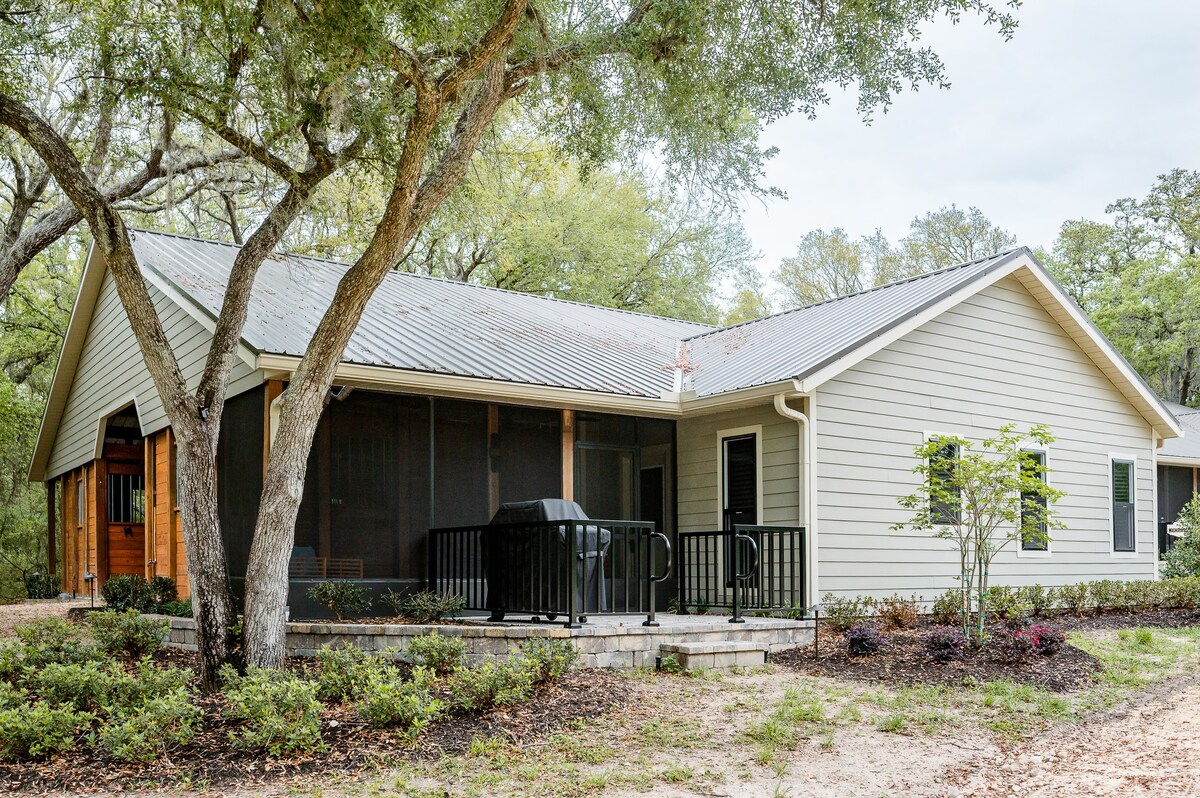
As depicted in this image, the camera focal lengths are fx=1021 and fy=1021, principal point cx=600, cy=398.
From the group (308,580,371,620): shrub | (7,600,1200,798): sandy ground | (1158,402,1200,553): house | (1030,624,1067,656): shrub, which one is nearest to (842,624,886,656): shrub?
(1030,624,1067,656): shrub

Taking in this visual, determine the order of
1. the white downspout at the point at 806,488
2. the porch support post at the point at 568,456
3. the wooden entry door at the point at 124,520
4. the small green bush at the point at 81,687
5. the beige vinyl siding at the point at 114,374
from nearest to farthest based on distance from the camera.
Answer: the small green bush at the point at 81,687, the white downspout at the point at 806,488, the porch support post at the point at 568,456, the beige vinyl siding at the point at 114,374, the wooden entry door at the point at 124,520

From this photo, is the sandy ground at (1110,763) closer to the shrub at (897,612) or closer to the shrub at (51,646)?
the shrub at (897,612)

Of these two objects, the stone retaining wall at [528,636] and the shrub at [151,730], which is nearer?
the shrub at [151,730]

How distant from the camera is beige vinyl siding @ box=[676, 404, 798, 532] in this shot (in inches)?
450

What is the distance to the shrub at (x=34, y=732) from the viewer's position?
18.5ft


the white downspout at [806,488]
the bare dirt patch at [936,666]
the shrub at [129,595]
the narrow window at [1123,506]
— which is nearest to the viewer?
the bare dirt patch at [936,666]

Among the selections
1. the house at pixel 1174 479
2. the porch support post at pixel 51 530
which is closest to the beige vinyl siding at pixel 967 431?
the house at pixel 1174 479

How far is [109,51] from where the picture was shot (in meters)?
8.16

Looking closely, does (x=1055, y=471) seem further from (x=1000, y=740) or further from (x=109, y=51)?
(x=109, y=51)

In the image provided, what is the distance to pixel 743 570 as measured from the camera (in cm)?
1123

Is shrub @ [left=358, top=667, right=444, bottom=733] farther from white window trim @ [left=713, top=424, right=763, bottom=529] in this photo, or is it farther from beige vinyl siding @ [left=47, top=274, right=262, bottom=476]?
white window trim @ [left=713, top=424, right=763, bottom=529]

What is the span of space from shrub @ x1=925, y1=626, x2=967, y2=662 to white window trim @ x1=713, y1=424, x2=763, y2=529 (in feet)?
10.1

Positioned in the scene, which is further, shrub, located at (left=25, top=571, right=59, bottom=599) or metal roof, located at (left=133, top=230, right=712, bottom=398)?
shrub, located at (left=25, top=571, right=59, bottom=599)

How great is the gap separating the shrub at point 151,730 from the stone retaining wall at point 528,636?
2.07 meters
